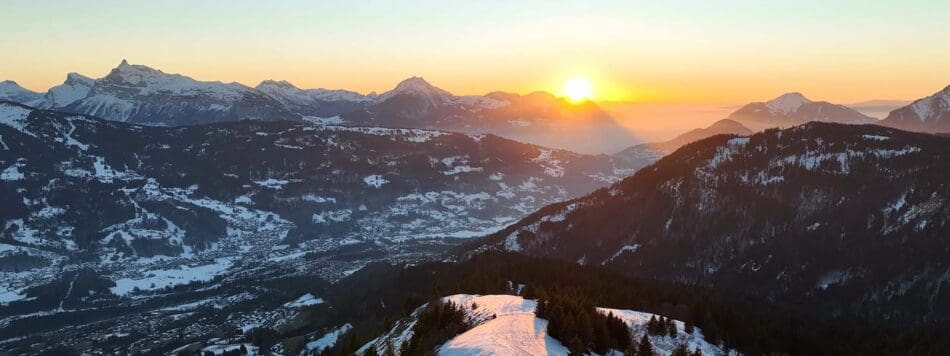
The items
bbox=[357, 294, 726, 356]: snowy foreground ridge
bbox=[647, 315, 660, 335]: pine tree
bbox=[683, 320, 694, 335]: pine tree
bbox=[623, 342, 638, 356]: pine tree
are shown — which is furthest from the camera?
bbox=[683, 320, 694, 335]: pine tree

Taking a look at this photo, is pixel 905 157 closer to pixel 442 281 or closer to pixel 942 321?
pixel 942 321

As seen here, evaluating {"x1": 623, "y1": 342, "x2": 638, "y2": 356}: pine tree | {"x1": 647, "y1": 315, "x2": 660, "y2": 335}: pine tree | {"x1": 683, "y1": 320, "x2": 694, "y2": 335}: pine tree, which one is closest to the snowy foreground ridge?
{"x1": 683, "y1": 320, "x2": 694, "y2": 335}: pine tree

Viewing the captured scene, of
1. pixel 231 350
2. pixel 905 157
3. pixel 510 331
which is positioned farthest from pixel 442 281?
pixel 905 157

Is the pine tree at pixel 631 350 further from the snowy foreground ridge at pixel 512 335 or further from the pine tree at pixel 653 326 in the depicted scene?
the pine tree at pixel 653 326

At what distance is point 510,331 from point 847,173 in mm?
174020

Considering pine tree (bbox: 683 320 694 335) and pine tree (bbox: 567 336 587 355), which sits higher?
pine tree (bbox: 567 336 587 355)

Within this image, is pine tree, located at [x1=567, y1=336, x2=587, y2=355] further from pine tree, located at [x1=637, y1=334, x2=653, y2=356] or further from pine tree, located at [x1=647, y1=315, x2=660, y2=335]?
pine tree, located at [x1=647, y1=315, x2=660, y2=335]

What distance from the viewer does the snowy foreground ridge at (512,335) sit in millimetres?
57406

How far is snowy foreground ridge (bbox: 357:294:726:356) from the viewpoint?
57406 mm

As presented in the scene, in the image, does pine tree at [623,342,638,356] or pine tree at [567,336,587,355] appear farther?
pine tree at [623,342,638,356]

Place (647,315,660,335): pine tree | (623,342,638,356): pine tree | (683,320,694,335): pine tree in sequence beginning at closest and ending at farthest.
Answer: (623,342,638,356): pine tree → (647,315,660,335): pine tree → (683,320,694,335): pine tree

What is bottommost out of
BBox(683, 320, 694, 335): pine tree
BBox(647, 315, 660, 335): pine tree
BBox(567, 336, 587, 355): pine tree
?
BBox(683, 320, 694, 335): pine tree

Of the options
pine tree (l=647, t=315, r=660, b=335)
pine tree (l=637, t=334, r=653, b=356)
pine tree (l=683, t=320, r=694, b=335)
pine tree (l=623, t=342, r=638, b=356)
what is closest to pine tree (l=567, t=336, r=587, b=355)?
pine tree (l=623, t=342, r=638, b=356)

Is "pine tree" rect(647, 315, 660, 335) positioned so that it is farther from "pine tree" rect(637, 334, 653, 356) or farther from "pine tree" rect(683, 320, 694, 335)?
"pine tree" rect(637, 334, 653, 356)
